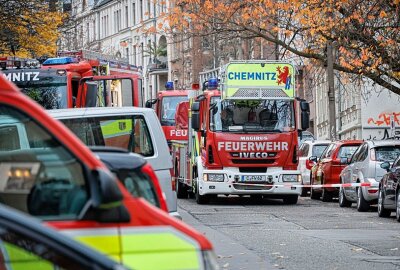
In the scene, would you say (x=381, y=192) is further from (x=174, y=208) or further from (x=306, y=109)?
(x=174, y=208)

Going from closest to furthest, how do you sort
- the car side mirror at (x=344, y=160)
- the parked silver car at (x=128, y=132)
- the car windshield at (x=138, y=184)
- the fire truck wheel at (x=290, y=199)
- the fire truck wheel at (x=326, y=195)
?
the car windshield at (x=138, y=184)
the parked silver car at (x=128, y=132)
the fire truck wheel at (x=290, y=199)
the car side mirror at (x=344, y=160)
the fire truck wheel at (x=326, y=195)

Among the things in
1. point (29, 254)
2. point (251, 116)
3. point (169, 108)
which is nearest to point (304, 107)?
point (251, 116)

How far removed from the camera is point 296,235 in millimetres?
18797

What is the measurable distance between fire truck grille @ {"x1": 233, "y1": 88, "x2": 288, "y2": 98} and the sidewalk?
28.7ft

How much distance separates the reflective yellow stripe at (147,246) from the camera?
565cm

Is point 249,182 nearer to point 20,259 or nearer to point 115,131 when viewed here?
point 115,131

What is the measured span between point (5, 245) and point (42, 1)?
96.5 ft

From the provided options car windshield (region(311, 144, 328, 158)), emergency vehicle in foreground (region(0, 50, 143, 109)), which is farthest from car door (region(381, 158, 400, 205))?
car windshield (region(311, 144, 328, 158))

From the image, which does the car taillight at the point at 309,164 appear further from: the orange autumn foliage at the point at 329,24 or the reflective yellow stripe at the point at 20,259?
the reflective yellow stripe at the point at 20,259

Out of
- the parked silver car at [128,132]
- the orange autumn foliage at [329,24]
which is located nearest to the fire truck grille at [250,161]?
the orange autumn foliage at [329,24]

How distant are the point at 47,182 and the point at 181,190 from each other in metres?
26.4

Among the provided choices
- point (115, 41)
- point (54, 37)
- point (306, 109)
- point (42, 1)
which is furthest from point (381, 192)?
point (115, 41)

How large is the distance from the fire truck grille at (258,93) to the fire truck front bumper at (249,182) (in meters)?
1.71

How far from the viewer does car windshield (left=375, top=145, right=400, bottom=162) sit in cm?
2603
